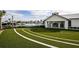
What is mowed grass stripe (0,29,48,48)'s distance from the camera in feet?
17.5

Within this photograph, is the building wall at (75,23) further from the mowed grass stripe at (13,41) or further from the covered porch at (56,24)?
the mowed grass stripe at (13,41)

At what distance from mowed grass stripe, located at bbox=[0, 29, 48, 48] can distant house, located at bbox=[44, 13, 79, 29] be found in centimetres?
109

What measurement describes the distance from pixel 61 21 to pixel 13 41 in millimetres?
2014

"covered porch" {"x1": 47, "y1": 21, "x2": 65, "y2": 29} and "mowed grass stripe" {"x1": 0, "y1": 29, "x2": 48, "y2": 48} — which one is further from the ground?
"covered porch" {"x1": 47, "y1": 21, "x2": 65, "y2": 29}

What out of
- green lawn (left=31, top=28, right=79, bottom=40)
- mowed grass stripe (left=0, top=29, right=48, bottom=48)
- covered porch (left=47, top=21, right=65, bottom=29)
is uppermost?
covered porch (left=47, top=21, right=65, bottom=29)

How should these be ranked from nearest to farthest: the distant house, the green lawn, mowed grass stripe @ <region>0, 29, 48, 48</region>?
1. mowed grass stripe @ <region>0, 29, 48, 48</region>
2. the green lawn
3. the distant house

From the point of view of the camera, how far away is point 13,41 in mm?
5566

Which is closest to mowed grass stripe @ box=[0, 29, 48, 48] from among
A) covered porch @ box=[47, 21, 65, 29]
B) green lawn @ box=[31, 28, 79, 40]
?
green lawn @ box=[31, 28, 79, 40]

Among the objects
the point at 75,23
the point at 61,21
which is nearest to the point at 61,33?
the point at 61,21

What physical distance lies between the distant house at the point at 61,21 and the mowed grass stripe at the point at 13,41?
1091 mm

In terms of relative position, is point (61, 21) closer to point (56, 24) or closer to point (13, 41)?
point (56, 24)

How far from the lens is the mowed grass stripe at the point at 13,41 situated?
5.34 m

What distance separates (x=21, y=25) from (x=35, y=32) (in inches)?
25.2

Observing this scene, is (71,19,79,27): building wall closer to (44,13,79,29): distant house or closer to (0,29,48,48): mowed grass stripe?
A: (44,13,79,29): distant house
